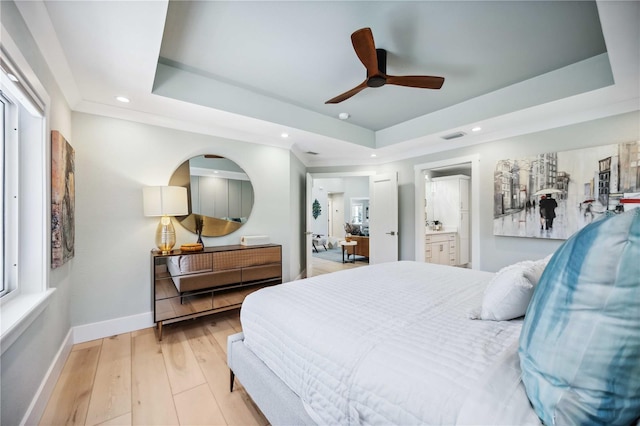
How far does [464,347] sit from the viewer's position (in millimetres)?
982

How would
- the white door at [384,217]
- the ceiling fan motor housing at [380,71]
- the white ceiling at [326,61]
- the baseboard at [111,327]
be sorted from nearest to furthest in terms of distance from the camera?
the white ceiling at [326,61] → the ceiling fan motor housing at [380,71] → the baseboard at [111,327] → the white door at [384,217]

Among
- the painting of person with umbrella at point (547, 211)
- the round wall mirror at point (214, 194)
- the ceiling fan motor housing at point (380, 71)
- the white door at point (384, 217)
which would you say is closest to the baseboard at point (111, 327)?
the round wall mirror at point (214, 194)

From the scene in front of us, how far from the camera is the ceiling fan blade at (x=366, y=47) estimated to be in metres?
1.72

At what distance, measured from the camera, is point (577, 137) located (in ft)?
9.21

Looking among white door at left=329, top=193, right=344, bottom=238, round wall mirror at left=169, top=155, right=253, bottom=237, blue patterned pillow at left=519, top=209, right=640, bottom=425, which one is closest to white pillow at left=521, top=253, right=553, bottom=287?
blue patterned pillow at left=519, top=209, right=640, bottom=425

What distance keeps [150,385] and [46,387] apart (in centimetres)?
59

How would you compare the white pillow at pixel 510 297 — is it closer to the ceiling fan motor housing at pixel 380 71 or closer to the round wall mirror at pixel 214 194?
the ceiling fan motor housing at pixel 380 71

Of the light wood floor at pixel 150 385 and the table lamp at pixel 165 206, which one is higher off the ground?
the table lamp at pixel 165 206

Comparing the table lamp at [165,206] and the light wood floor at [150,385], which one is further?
the table lamp at [165,206]

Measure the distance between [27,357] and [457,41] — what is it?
3.54m

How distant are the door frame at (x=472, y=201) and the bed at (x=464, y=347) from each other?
2157mm

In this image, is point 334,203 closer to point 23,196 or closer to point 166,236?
point 166,236

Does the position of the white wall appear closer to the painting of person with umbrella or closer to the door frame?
the door frame

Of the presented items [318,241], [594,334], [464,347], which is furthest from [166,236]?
[318,241]
